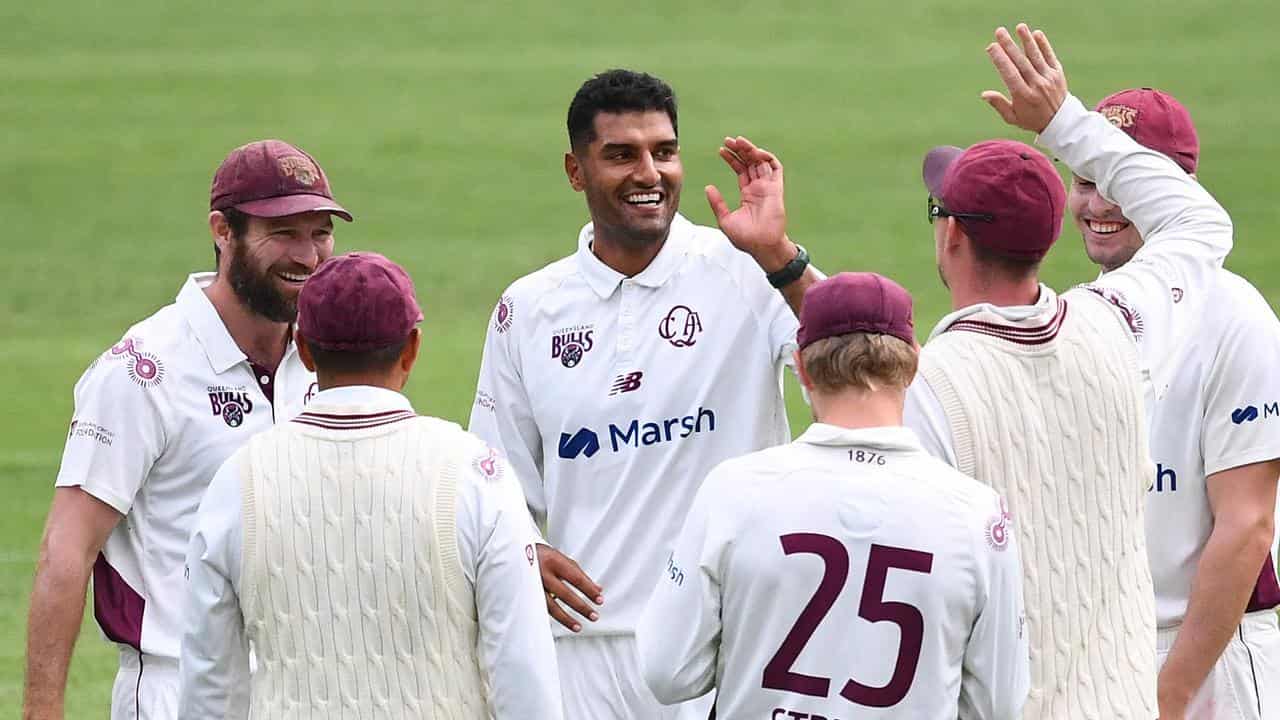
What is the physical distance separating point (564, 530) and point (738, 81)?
20.0 meters

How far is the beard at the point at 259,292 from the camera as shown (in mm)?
4980

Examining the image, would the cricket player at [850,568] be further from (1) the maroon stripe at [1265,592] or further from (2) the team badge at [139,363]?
(2) the team badge at [139,363]

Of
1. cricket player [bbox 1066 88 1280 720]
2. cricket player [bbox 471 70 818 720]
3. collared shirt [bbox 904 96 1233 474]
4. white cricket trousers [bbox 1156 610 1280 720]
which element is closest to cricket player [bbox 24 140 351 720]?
cricket player [bbox 471 70 818 720]

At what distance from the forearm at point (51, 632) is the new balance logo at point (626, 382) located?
4.60ft

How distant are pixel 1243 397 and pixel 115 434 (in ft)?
8.80

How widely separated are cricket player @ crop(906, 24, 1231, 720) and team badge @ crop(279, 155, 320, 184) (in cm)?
171

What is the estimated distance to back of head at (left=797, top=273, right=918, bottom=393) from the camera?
148 inches

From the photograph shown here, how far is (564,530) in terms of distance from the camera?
5234mm

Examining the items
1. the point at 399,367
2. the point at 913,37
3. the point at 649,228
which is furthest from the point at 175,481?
the point at 913,37

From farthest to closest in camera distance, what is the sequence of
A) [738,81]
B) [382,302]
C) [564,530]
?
1. [738,81]
2. [564,530]
3. [382,302]

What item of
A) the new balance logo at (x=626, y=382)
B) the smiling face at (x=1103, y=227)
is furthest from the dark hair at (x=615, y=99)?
the smiling face at (x=1103, y=227)

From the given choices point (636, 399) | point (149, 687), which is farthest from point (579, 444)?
point (149, 687)

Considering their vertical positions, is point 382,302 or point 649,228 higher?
point 649,228

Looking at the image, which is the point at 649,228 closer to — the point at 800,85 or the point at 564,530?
the point at 564,530
